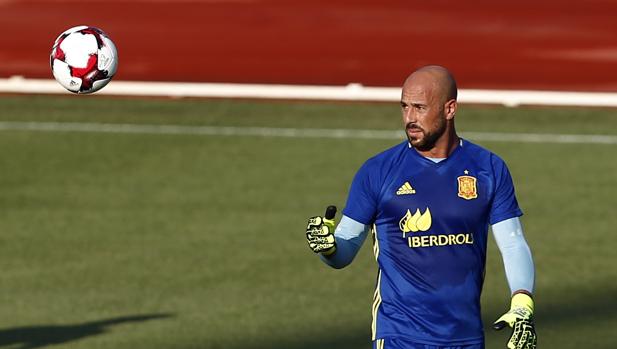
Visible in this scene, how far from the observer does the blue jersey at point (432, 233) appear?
7.50 metres

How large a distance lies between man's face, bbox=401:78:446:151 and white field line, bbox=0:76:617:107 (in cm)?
1456

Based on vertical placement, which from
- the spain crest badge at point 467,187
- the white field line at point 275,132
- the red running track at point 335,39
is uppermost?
the red running track at point 335,39

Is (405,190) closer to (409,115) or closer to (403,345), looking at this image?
(409,115)

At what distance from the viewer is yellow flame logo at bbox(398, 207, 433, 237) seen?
296 inches

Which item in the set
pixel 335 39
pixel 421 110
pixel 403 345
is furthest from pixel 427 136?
pixel 335 39

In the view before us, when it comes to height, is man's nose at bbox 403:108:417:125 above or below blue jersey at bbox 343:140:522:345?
above

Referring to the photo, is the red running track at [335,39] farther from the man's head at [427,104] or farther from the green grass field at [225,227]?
the man's head at [427,104]

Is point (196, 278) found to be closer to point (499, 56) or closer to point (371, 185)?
point (371, 185)

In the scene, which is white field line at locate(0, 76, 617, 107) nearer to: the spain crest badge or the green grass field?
the green grass field

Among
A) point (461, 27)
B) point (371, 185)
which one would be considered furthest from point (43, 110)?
point (371, 185)

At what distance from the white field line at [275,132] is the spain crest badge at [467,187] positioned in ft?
39.3

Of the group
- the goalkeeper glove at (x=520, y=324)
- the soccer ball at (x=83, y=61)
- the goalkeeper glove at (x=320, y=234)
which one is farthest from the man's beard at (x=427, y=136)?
the soccer ball at (x=83, y=61)

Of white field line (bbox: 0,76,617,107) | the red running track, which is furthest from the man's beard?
the red running track

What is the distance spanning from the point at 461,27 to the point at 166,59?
467 centimetres
